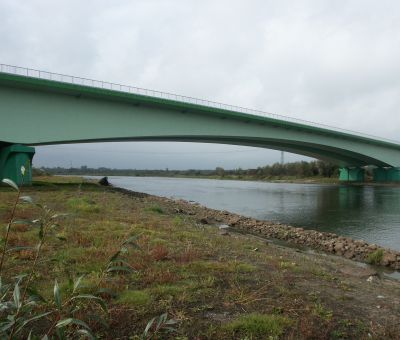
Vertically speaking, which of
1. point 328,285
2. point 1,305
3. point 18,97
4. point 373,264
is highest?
point 18,97

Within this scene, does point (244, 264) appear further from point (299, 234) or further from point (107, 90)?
point (107, 90)

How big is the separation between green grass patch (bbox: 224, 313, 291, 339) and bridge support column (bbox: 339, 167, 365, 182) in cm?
6141


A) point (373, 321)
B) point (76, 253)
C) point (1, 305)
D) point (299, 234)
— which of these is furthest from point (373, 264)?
point (1, 305)

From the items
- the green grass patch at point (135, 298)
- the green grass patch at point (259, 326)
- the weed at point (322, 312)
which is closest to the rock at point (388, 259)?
the weed at point (322, 312)

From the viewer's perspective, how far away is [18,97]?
22031mm

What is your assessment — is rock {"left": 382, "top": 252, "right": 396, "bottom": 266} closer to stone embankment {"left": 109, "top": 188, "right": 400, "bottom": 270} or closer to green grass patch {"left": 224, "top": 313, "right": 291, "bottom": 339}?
stone embankment {"left": 109, "top": 188, "right": 400, "bottom": 270}

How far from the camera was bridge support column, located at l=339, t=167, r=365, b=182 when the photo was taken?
196 ft

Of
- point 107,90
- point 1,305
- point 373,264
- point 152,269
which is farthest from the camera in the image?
point 107,90

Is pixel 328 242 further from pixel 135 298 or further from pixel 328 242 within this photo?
pixel 135 298

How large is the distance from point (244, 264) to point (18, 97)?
20.9 metres

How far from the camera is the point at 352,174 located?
6109 cm

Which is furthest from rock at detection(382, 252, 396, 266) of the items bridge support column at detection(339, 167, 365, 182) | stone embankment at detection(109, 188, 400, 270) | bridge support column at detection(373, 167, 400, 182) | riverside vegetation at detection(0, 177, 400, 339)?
bridge support column at detection(339, 167, 365, 182)

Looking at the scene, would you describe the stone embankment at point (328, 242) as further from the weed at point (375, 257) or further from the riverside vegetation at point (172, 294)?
the riverside vegetation at point (172, 294)

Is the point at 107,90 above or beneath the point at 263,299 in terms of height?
above
